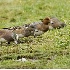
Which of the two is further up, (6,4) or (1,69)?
(6,4)

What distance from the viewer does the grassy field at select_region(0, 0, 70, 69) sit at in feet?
34.1

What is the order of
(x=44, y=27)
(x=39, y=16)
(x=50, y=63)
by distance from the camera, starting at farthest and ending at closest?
(x=39, y=16), (x=44, y=27), (x=50, y=63)

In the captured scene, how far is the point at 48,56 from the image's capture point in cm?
1070

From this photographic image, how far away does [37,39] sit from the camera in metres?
11.9

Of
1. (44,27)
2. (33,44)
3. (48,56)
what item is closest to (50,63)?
(48,56)

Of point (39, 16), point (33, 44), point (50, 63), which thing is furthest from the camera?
point (39, 16)

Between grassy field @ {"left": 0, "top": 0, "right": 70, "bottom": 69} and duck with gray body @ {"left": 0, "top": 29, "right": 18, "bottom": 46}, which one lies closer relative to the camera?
grassy field @ {"left": 0, "top": 0, "right": 70, "bottom": 69}

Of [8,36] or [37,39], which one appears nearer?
[8,36]

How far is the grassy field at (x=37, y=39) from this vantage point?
10.4m

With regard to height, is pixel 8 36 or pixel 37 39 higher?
pixel 8 36

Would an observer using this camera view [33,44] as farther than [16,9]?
No

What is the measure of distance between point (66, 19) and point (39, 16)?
73 centimetres

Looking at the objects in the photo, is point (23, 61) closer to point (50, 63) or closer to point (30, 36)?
point (50, 63)

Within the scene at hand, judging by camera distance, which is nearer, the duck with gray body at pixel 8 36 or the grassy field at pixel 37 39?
the grassy field at pixel 37 39
